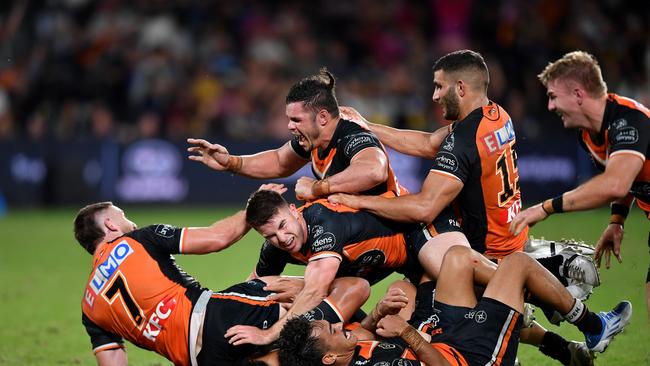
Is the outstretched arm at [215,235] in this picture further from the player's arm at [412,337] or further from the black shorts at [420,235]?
the player's arm at [412,337]

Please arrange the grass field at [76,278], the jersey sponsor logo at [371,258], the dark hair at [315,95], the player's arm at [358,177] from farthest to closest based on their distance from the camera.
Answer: the grass field at [76,278], the dark hair at [315,95], the player's arm at [358,177], the jersey sponsor logo at [371,258]

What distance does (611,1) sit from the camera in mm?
21016

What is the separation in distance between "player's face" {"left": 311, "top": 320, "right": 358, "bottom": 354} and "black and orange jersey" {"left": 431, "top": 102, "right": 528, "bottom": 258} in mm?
1730

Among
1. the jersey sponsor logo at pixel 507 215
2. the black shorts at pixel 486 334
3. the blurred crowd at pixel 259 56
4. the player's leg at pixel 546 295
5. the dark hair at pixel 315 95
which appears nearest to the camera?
the black shorts at pixel 486 334

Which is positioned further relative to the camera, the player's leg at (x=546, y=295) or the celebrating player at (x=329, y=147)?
the celebrating player at (x=329, y=147)

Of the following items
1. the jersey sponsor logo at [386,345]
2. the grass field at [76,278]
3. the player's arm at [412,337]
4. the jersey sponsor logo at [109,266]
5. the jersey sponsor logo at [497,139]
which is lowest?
the grass field at [76,278]

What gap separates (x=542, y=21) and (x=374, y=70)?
3719mm

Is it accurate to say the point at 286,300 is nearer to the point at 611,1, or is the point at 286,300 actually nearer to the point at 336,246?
the point at 336,246

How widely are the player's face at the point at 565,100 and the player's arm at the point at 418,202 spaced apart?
96cm

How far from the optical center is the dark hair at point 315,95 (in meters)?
8.16

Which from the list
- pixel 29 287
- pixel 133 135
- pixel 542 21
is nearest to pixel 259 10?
pixel 133 135

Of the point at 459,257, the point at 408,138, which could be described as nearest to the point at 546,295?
the point at 459,257

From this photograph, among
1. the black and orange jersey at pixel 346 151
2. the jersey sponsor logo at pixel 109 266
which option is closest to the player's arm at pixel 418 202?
the black and orange jersey at pixel 346 151

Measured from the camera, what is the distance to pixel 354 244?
24.7 ft
